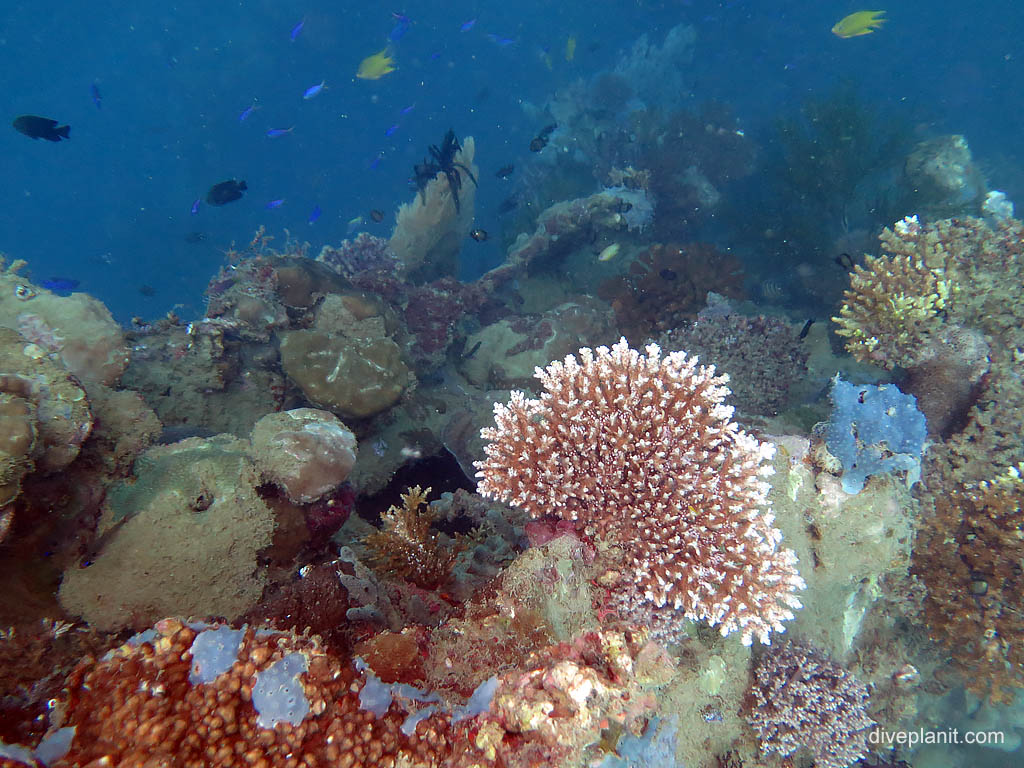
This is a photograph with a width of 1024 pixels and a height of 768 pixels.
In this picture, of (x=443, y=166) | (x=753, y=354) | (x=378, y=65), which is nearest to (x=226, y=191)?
(x=443, y=166)

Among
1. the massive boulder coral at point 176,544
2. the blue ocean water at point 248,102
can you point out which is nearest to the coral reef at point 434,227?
the massive boulder coral at point 176,544

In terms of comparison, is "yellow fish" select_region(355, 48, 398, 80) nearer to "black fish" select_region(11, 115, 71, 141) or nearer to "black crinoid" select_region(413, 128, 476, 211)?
"black crinoid" select_region(413, 128, 476, 211)

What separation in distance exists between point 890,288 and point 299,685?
740cm

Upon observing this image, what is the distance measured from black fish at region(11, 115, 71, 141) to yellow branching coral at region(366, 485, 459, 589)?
895 centimetres

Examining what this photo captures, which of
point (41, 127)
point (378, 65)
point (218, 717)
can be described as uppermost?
point (41, 127)

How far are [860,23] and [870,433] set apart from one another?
11595mm

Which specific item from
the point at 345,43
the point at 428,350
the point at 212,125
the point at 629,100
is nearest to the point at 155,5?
the point at 212,125

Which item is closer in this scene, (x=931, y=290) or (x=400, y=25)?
(x=931, y=290)

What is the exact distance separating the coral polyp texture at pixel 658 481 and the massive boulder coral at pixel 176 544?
1.86 metres

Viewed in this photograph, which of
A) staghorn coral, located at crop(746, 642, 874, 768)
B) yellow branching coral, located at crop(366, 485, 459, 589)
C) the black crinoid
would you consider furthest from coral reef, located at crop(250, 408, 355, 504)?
the black crinoid

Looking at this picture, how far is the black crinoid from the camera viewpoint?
11055 mm

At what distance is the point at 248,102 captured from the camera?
211ft

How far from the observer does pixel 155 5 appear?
61656mm

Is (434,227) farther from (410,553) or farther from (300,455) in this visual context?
(410,553)
